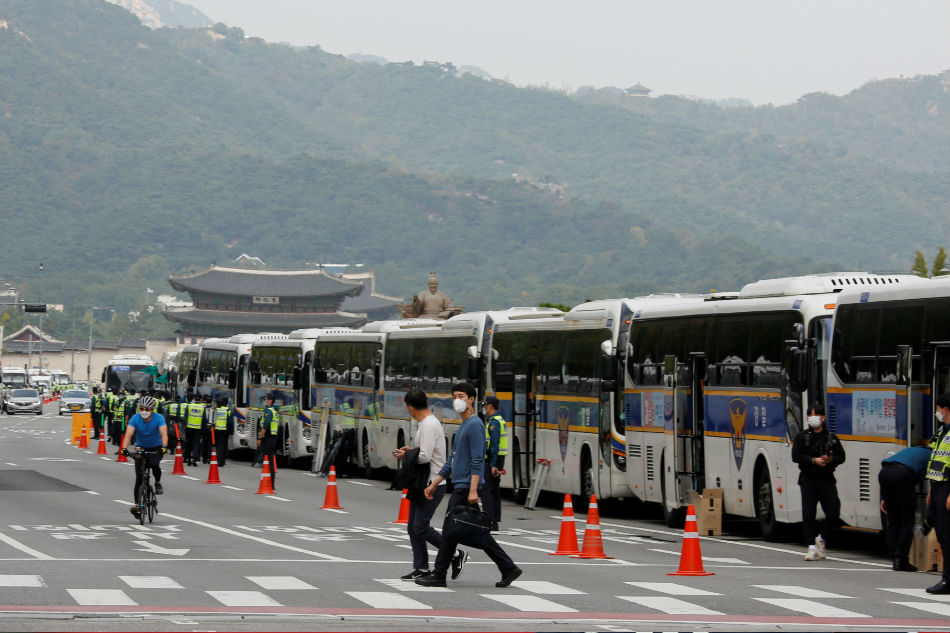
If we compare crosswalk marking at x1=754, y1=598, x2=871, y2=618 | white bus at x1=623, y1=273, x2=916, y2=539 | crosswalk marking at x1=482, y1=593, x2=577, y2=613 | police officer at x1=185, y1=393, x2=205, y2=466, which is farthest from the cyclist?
police officer at x1=185, y1=393, x2=205, y2=466

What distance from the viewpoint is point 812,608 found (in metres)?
13.8

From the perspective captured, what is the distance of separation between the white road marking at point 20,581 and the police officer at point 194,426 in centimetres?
2384

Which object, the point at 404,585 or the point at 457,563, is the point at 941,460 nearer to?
the point at 457,563

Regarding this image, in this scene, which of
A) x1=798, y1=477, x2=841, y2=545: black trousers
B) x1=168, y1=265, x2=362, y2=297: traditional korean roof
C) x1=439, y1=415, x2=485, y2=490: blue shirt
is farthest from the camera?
x1=168, y1=265, x2=362, y2=297: traditional korean roof

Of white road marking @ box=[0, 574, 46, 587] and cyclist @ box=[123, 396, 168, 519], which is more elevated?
cyclist @ box=[123, 396, 168, 519]

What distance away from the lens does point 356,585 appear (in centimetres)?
1523

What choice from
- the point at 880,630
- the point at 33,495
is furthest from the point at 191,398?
the point at 880,630

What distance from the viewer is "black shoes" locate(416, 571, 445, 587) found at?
1503 cm

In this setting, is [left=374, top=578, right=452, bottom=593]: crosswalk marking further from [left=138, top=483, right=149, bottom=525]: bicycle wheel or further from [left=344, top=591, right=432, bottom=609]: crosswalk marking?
[left=138, top=483, right=149, bottom=525]: bicycle wheel

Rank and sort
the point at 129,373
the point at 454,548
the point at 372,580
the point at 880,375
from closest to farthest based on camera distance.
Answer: the point at 454,548 → the point at 372,580 → the point at 880,375 → the point at 129,373

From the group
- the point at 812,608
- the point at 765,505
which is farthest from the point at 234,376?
the point at 812,608

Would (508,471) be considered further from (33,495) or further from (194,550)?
(194,550)

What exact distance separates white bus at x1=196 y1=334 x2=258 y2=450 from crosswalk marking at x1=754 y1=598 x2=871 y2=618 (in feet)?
105

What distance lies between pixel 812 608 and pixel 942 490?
208cm
